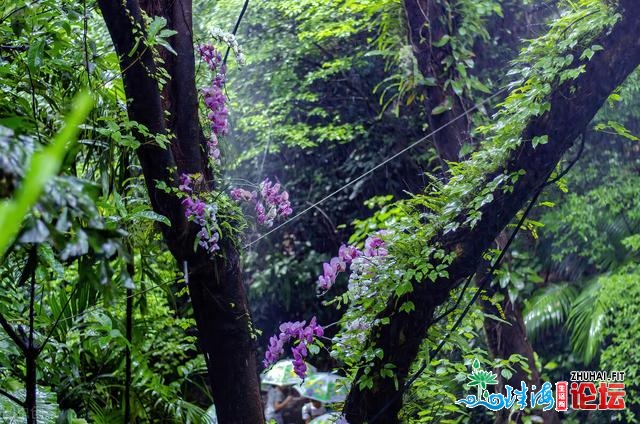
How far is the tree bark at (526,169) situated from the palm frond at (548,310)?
245 centimetres

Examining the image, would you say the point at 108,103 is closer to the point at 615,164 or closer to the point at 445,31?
the point at 445,31

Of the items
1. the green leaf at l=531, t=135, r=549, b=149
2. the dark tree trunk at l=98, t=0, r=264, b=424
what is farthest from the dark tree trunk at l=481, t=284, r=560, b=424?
the dark tree trunk at l=98, t=0, r=264, b=424

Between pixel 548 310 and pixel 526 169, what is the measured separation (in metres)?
2.50

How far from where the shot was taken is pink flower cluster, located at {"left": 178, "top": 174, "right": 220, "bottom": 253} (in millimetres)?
1608

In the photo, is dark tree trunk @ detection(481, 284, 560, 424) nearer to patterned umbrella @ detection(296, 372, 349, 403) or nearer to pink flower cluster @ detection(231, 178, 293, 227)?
patterned umbrella @ detection(296, 372, 349, 403)

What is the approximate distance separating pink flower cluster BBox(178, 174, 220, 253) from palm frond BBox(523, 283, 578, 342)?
2832mm

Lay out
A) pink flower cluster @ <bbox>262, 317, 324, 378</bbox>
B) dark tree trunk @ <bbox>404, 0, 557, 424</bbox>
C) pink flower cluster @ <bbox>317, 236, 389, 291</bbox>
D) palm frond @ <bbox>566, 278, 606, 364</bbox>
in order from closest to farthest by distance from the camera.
→ pink flower cluster @ <bbox>262, 317, 324, 378</bbox> < pink flower cluster @ <bbox>317, 236, 389, 291</bbox> < dark tree trunk @ <bbox>404, 0, 557, 424</bbox> < palm frond @ <bbox>566, 278, 606, 364</bbox>

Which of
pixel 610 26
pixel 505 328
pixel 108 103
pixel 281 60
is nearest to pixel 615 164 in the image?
pixel 505 328

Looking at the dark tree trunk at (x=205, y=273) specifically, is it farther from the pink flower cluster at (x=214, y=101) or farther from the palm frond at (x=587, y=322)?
the palm frond at (x=587, y=322)

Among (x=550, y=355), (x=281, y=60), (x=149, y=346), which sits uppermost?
(x=281, y=60)

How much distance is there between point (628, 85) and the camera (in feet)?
13.0

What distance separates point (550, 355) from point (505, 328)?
4.55 ft

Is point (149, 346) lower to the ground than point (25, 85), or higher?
lower

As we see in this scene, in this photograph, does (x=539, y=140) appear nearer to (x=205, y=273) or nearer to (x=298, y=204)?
(x=205, y=273)
